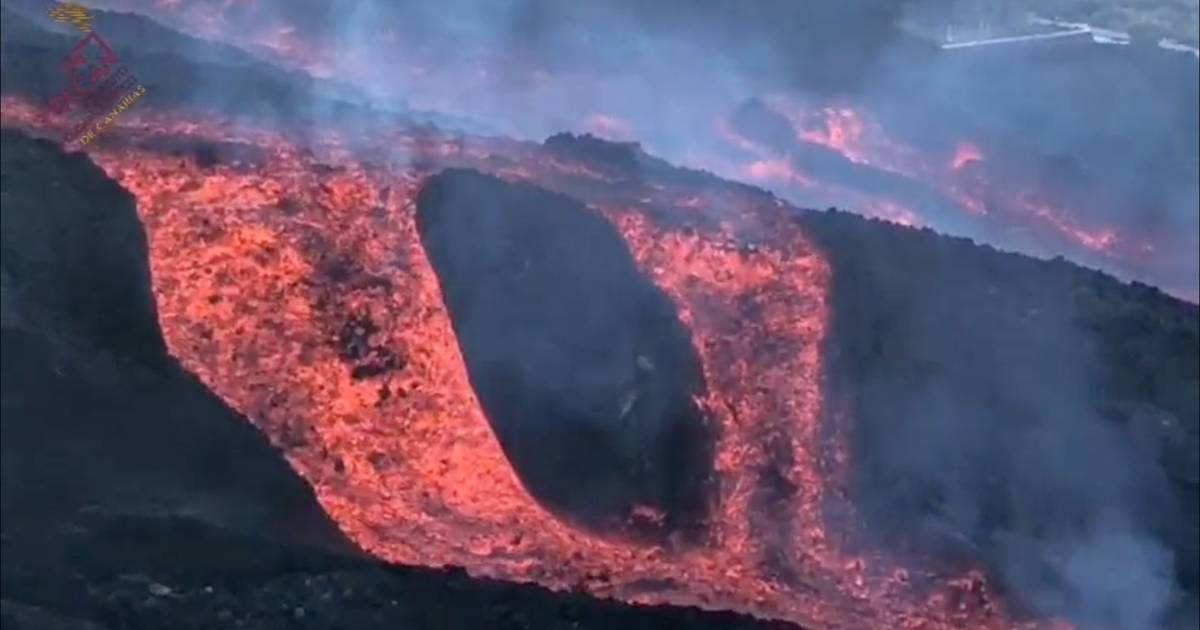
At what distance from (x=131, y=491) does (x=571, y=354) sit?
2.39 meters

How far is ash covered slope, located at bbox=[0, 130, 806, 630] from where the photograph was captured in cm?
632

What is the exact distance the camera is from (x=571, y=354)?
7.12m

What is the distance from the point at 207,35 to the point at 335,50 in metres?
1.21

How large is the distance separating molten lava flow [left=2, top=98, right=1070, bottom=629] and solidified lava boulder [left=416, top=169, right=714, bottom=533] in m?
0.11

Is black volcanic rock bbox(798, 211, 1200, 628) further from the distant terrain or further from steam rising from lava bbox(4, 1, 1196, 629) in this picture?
the distant terrain

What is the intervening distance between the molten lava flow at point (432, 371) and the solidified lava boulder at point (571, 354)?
11 centimetres

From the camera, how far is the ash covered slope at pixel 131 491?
6320mm

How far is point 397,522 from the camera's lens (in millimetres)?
6914

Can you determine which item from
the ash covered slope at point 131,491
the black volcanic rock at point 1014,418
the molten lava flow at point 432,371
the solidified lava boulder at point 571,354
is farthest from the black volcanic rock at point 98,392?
the black volcanic rock at point 1014,418

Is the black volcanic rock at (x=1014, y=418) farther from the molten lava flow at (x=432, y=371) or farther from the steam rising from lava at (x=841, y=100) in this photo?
the steam rising from lava at (x=841, y=100)

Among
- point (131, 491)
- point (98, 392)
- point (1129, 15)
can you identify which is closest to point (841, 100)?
point (1129, 15)

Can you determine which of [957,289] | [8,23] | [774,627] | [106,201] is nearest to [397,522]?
[774,627]

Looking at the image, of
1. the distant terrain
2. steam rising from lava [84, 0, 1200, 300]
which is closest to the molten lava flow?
steam rising from lava [84, 0, 1200, 300]

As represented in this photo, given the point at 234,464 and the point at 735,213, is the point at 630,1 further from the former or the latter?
the point at 234,464
